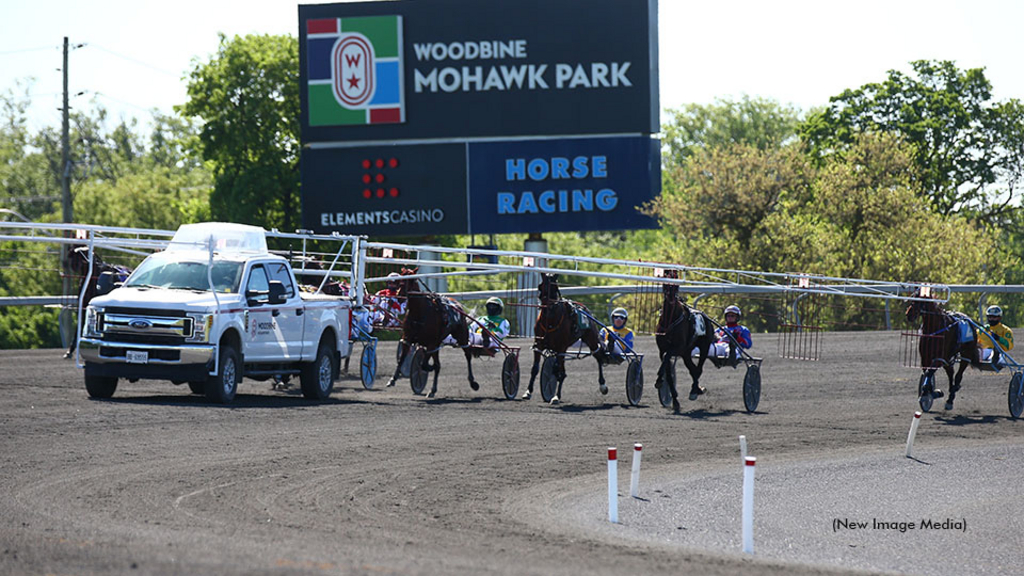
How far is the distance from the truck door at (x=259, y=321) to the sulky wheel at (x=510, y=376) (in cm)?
412

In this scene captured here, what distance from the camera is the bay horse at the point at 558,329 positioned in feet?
77.4

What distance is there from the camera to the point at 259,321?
22.0m

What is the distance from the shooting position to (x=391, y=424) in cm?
1994

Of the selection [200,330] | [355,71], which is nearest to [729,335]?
[200,330]

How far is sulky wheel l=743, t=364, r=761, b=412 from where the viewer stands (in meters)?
23.3

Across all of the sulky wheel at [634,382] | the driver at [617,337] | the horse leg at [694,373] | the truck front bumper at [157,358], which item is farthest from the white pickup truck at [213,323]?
the horse leg at [694,373]

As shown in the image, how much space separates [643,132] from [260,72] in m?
23.3

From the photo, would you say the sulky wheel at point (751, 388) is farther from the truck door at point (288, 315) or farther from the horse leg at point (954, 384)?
the truck door at point (288, 315)

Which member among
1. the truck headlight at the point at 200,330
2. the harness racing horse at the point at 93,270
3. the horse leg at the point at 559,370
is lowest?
the horse leg at the point at 559,370

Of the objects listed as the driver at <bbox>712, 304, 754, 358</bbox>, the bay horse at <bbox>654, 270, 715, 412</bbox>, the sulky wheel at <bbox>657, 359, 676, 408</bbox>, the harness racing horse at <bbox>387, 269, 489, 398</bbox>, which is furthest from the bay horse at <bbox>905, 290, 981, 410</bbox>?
the harness racing horse at <bbox>387, 269, 489, 398</bbox>

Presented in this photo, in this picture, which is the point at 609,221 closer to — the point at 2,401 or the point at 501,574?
the point at 2,401

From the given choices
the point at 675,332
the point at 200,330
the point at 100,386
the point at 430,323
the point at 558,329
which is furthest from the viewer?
the point at 430,323

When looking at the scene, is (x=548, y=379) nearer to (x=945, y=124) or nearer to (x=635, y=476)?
(x=635, y=476)

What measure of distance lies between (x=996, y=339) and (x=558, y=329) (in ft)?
24.5
